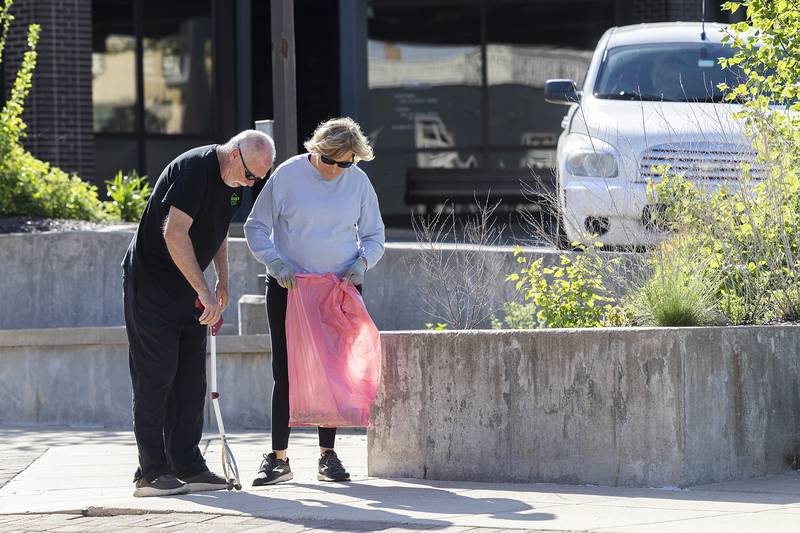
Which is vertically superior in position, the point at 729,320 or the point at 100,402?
the point at 729,320

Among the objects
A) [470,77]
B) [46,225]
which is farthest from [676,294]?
[470,77]

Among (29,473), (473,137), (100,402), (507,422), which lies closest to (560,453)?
(507,422)

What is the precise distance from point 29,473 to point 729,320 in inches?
145

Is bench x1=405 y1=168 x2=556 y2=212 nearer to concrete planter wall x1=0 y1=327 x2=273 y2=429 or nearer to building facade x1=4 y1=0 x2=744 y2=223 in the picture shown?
building facade x1=4 y1=0 x2=744 y2=223

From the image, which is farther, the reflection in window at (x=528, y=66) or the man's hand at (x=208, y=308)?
the reflection in window at (x=528, y=66)

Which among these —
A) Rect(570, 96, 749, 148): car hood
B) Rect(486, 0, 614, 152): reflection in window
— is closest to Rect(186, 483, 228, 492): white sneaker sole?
Rect(570, 96, 749, 148): car hood

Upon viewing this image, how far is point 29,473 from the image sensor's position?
7.36 metres

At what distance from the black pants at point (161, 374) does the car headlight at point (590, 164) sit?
3.83 metres

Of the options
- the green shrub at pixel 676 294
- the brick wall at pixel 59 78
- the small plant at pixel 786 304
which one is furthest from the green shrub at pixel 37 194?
the small plant at pixel 786 304

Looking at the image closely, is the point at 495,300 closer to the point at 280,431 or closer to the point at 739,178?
the point at 739,178

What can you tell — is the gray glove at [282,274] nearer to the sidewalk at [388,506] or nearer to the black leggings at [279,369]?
the black leggings at [279,369]

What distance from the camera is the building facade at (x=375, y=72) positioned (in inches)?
707

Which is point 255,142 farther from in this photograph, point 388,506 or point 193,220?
point 388,506

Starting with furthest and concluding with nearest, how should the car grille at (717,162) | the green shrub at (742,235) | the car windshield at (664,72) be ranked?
1. the car windshield at (664,72)
2. the car grille at (717,162)
3. the green shrub at (742,235)
